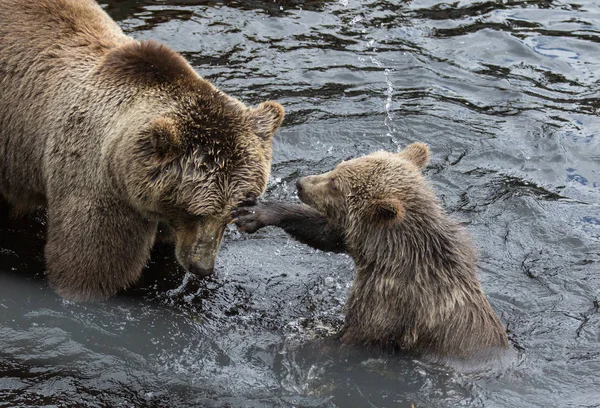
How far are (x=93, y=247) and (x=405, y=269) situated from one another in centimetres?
246

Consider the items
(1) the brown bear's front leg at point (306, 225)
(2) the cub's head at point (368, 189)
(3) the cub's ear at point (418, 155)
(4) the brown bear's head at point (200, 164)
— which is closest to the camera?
(4) the brown bear's head at point (200, 164)

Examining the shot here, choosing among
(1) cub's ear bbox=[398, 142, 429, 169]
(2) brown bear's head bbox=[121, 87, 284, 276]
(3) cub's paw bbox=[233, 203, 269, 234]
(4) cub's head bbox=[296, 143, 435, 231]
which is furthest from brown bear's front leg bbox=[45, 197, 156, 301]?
(1) cub's ear bbox=[398, 142, 429, 169]

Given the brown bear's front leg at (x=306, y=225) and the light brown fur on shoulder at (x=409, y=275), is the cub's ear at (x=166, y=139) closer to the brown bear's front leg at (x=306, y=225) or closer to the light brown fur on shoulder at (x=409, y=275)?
the brown bear's front leg at (x=306, y=225)

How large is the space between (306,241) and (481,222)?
215cm

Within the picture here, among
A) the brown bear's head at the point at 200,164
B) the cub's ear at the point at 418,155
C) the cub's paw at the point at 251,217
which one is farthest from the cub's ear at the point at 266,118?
the cub's ear at the point at 418,155

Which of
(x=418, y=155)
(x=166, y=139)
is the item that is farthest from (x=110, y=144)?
(x=418, y=155)

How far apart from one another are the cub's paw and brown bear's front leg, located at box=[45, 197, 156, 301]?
0.78 metres

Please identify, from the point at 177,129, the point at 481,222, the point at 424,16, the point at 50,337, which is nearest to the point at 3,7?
the point at 177,129

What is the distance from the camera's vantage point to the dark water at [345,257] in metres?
6.71

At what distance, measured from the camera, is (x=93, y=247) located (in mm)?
6781

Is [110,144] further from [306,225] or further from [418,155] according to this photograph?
[418,155]

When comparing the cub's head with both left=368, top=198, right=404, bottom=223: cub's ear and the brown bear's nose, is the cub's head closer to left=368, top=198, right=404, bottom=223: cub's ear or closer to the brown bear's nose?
left=368, top=198, right=404, bottom=223: cub's ear

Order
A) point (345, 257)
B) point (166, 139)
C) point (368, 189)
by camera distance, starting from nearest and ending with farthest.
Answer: point (166, 139), point (368, 189), point (345, 257)

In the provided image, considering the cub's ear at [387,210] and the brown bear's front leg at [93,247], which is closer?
the cub's ear at [387,210]
